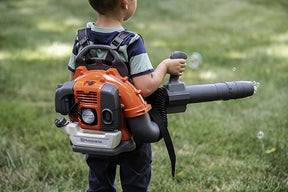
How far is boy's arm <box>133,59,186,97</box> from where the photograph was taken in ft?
6.81

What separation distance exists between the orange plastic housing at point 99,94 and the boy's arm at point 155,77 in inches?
3.4

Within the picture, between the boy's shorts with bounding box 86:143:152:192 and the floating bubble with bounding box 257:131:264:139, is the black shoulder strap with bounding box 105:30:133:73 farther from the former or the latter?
the floating bubble with bounding box 257:131:264:139

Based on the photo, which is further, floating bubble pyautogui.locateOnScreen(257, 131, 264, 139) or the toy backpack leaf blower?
floating bubble pyautogui.locateOnScreen(257, 131, 264, 139)

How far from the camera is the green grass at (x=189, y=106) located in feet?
10.2

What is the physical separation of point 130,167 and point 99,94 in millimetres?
589

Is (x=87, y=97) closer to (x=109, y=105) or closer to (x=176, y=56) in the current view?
(x=109, y=105)

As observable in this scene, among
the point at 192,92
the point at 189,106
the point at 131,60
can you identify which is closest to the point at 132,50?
the point at 131,60

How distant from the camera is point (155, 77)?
2.09 m

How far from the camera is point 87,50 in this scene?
2.07 metres

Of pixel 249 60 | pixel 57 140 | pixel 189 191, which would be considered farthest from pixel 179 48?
pixel 189 191

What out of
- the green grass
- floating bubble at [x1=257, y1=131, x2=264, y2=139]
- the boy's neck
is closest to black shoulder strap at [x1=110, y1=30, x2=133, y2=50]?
the boy's neck

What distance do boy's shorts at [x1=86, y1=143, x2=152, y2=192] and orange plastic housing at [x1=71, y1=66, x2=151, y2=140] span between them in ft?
1.08

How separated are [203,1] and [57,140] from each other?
8176 mm

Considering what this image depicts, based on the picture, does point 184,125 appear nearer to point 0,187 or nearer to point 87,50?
point 0,187
